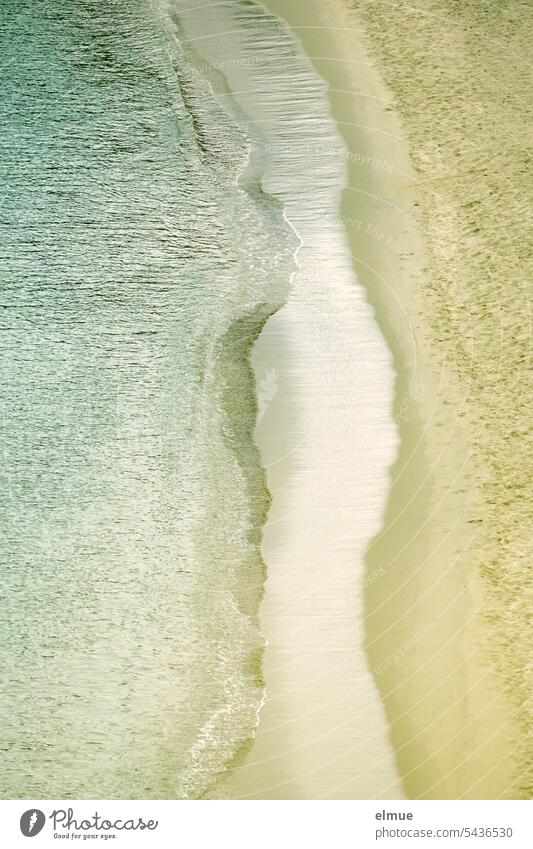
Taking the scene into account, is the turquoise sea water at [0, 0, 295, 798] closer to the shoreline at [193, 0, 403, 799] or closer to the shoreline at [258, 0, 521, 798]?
the shoreline at [193, 0, 403, 799]

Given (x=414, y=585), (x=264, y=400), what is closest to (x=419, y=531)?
(x=414, y=585)

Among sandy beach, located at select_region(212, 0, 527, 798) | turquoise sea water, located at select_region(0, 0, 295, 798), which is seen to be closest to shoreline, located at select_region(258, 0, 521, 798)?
sandy beach, located at select_region(212, 0, 527, 798)

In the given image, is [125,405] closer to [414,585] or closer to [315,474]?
[315,474]

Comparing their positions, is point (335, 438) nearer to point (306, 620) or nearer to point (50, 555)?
point (306, 620)
